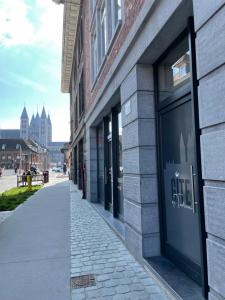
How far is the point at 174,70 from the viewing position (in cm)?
412

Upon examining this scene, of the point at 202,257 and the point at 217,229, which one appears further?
the point at 202,257

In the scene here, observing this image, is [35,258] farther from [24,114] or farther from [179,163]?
[24,114]

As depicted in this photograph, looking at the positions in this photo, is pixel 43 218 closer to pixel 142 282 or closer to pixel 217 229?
pixel 142 282

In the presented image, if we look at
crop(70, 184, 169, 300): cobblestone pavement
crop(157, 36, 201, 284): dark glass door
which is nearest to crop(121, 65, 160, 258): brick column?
crop(157, 36, 201, 284): dark glass door

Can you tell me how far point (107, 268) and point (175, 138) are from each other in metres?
2.30

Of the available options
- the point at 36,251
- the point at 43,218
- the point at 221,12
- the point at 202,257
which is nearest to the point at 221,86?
the point at 221,12

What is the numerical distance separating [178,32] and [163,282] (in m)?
3.27

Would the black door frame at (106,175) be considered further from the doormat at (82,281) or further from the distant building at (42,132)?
the distant building at (42,132)

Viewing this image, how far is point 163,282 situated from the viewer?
350 centimetres

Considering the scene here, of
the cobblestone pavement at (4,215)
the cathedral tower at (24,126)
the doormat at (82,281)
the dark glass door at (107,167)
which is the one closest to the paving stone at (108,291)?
the doormat at (82,281)

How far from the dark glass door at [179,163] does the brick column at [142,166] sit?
0.49 feet

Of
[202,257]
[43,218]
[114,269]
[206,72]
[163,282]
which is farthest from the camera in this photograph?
[43,218]

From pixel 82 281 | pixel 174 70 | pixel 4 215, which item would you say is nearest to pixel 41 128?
Result: pixel 4 215

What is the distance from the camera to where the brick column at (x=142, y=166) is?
173 inches
